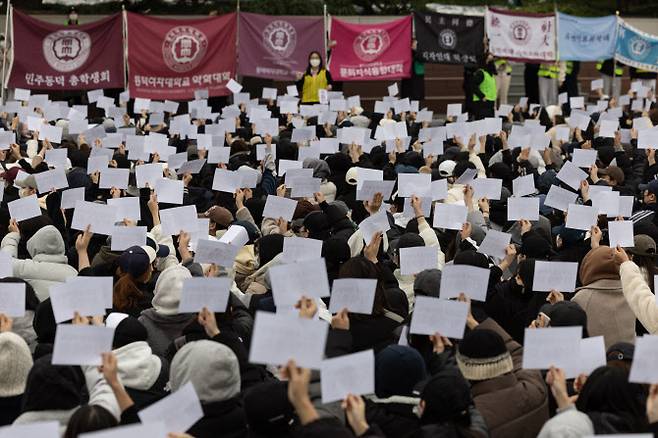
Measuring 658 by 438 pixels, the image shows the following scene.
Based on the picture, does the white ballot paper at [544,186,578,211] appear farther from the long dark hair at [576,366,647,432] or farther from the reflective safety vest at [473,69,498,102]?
the reflective safety vest at [473,69,498,102]

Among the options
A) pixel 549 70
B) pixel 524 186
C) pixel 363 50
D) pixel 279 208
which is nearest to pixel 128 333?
pixel 279 208

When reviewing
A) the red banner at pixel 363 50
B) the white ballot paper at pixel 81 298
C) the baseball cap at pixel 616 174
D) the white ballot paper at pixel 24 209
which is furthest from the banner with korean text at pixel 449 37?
the white ballot paper at pixel 81 298

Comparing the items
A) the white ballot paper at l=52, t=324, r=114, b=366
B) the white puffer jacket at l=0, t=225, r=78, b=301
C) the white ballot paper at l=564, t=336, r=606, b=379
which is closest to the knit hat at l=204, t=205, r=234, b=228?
the white puffer jacket at l=0, t=225, r=78, b=301

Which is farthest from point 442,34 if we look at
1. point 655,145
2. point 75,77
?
point 655,145

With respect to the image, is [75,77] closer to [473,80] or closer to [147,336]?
[473,80]

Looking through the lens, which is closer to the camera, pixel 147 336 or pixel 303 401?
pixel 303 401

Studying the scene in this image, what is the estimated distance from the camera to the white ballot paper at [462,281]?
6059 millimetres

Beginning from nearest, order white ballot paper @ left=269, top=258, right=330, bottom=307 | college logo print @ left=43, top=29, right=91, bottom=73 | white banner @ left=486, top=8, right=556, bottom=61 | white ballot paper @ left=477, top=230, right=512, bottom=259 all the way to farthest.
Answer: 1. white ballot paper @ left=269, top=258, right=330, bottom=307
2. white ballot paper @ left=477, top=230, right=512, bottom=259
3. college logo print @ left=43, top=29, right=91, bottom=73
4. white banner @ left=486, top=8, right=556, bottom=61

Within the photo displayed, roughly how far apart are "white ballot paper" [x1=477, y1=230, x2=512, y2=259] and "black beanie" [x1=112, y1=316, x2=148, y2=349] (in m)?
2.86

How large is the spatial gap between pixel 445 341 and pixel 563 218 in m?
4.23

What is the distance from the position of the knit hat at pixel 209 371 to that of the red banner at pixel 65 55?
14.0m

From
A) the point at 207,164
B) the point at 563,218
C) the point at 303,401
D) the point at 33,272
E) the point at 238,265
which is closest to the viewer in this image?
the point at 303,401

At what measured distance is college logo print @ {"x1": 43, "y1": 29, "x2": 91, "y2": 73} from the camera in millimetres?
17906

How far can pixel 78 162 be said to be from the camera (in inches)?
462
